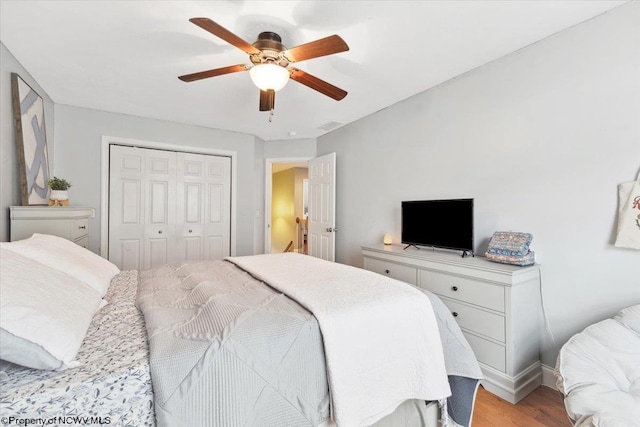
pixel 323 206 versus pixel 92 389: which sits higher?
pixel 323 206

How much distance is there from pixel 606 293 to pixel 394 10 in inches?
87.5

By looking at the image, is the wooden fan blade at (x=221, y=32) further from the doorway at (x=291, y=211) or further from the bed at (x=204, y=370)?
the doorway at (x=291, y=211)

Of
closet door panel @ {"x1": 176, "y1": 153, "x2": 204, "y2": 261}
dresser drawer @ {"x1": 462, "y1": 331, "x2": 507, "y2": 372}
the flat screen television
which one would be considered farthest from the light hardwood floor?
closet door panel @ {"x1": 176, "y1": 153, "x2": 204, "y2": 261}

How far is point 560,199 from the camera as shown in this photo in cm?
199

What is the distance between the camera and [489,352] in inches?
78.1

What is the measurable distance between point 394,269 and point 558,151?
154 cm

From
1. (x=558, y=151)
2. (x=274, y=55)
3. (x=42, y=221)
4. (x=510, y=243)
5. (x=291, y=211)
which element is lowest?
(x=510, y=243)

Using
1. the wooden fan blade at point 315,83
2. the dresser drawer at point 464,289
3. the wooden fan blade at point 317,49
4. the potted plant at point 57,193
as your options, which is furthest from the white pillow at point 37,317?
the dresser drawer at point 464,289

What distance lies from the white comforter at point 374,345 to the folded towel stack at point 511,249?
3.25ft

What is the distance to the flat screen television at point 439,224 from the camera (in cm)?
234

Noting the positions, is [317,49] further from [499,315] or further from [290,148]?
[290,148]

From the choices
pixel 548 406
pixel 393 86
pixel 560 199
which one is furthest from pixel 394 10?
pixel 548 406

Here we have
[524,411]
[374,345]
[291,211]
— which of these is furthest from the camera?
[291,211]

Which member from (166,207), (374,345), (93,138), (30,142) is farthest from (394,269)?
(93,138)
